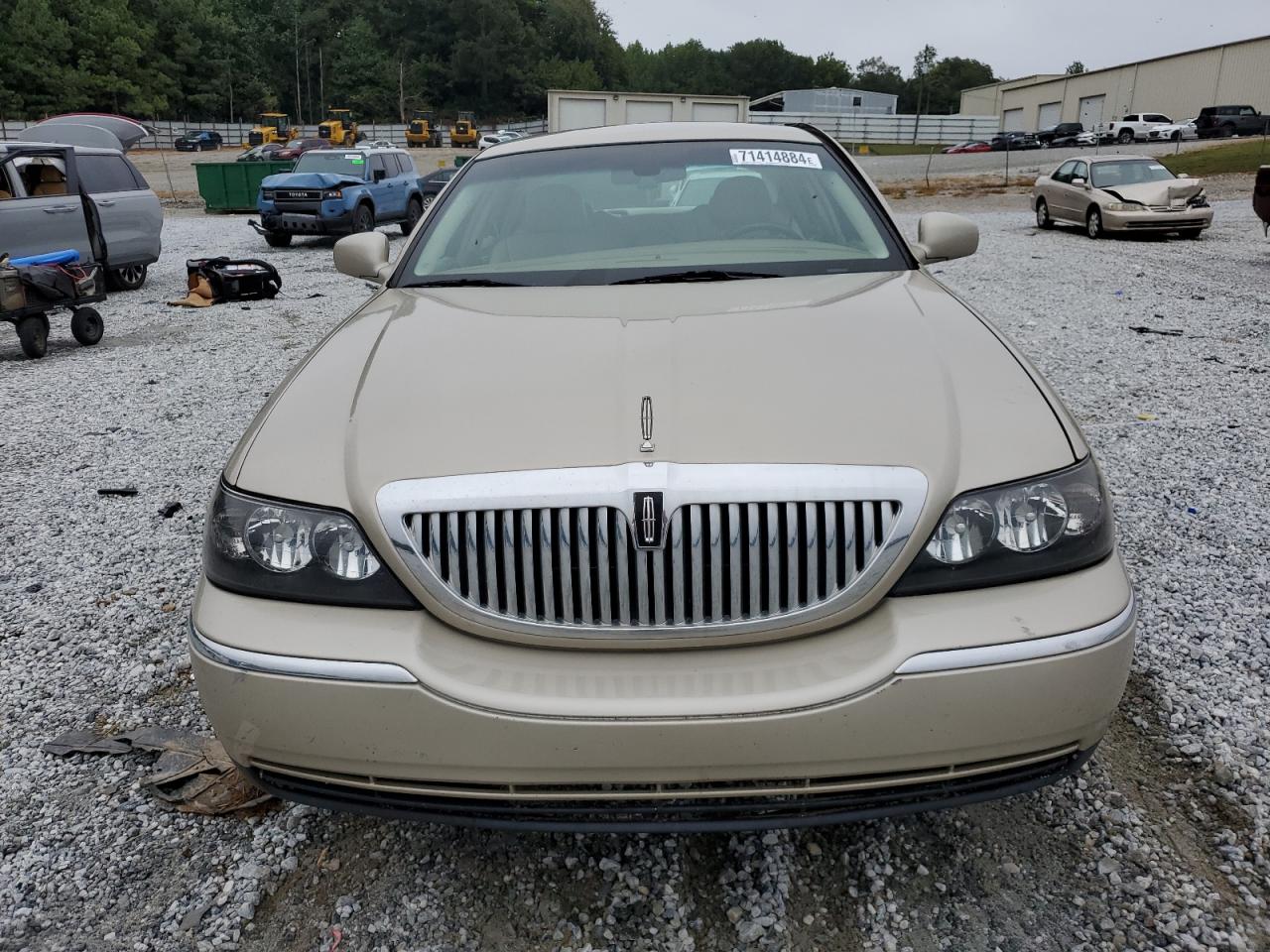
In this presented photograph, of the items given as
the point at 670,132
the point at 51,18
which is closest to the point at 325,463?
the point at 670,132

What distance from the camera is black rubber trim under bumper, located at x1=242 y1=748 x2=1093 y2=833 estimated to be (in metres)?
1.80

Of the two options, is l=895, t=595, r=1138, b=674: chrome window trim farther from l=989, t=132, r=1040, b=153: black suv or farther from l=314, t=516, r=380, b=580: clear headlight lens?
l=989, t=132, r=1040, b=153: black suv

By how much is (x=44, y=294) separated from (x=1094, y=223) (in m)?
15.6

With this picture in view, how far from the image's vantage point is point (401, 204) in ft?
64.8

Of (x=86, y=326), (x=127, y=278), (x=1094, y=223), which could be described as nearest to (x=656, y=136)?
(x=86, y=326)

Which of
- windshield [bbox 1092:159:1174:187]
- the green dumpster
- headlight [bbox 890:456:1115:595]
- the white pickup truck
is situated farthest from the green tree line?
headlight [bbox 890:456:1115:595]

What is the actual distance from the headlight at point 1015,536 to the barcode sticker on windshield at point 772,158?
1948 mm

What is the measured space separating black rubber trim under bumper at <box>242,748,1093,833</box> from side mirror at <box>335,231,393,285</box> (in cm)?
215

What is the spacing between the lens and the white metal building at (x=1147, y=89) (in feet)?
190

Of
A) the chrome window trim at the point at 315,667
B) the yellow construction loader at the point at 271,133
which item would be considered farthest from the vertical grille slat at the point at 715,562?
the yellow construction loader at the point at 271,133

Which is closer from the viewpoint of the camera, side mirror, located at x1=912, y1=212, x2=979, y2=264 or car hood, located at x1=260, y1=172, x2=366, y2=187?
side mirror, located at x1=912, y1=212, x2=979, y2=264

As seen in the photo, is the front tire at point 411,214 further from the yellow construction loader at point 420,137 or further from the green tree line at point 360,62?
the green tree line at point 360,62

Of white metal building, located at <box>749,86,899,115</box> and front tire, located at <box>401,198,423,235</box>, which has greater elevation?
white metal building, located at <box>749,86,899,115</box>

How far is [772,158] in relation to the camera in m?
3.54
